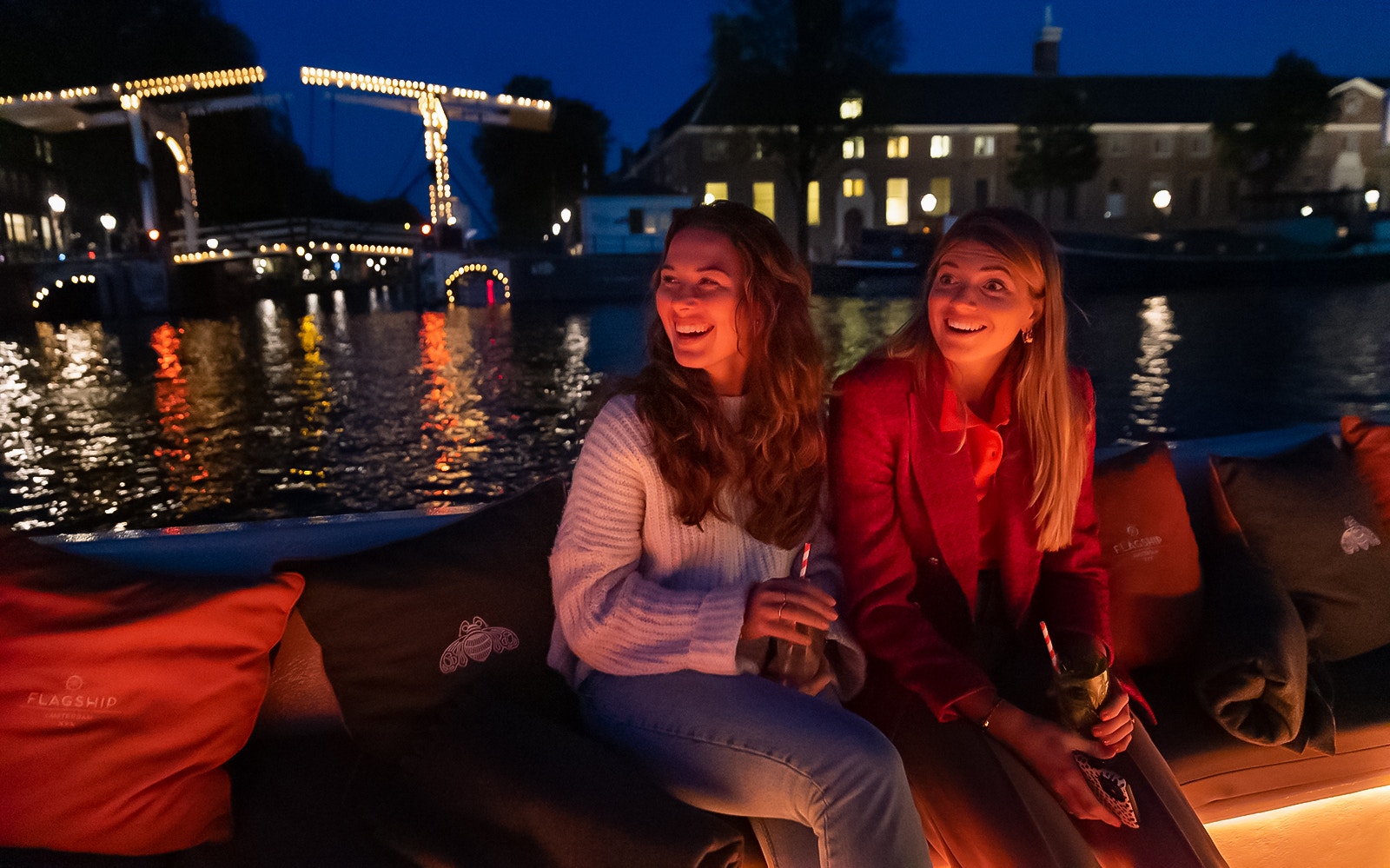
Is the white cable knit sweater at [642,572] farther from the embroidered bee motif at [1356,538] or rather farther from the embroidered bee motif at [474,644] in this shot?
the embroidered bee motif at [1356,538]

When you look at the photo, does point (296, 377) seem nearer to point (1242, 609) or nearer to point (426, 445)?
point (426, 445)

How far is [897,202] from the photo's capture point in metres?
36.6

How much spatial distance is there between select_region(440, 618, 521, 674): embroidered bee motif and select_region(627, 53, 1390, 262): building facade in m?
33.6

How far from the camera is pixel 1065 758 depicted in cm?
164

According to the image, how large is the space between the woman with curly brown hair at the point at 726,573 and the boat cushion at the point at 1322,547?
1287 millimetres

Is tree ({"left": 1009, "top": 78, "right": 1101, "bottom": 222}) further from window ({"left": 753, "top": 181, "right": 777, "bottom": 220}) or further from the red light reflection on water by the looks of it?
the red light reflection on water

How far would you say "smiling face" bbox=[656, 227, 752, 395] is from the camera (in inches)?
71.5

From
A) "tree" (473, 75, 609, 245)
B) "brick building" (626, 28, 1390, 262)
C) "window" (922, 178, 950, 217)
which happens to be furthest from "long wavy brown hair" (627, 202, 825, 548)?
"tree" (473, 75, 609, 245)

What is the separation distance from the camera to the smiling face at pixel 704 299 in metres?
1.82

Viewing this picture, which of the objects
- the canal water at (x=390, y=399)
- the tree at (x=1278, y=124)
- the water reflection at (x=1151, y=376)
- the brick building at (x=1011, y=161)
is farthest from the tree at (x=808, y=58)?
the tree at (x=1278, y=124)

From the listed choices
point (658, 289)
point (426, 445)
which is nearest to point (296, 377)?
point (426, 445)

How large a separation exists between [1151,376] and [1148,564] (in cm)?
1086

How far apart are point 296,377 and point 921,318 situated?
12.6 m

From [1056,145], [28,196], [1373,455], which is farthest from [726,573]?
[28,196]
